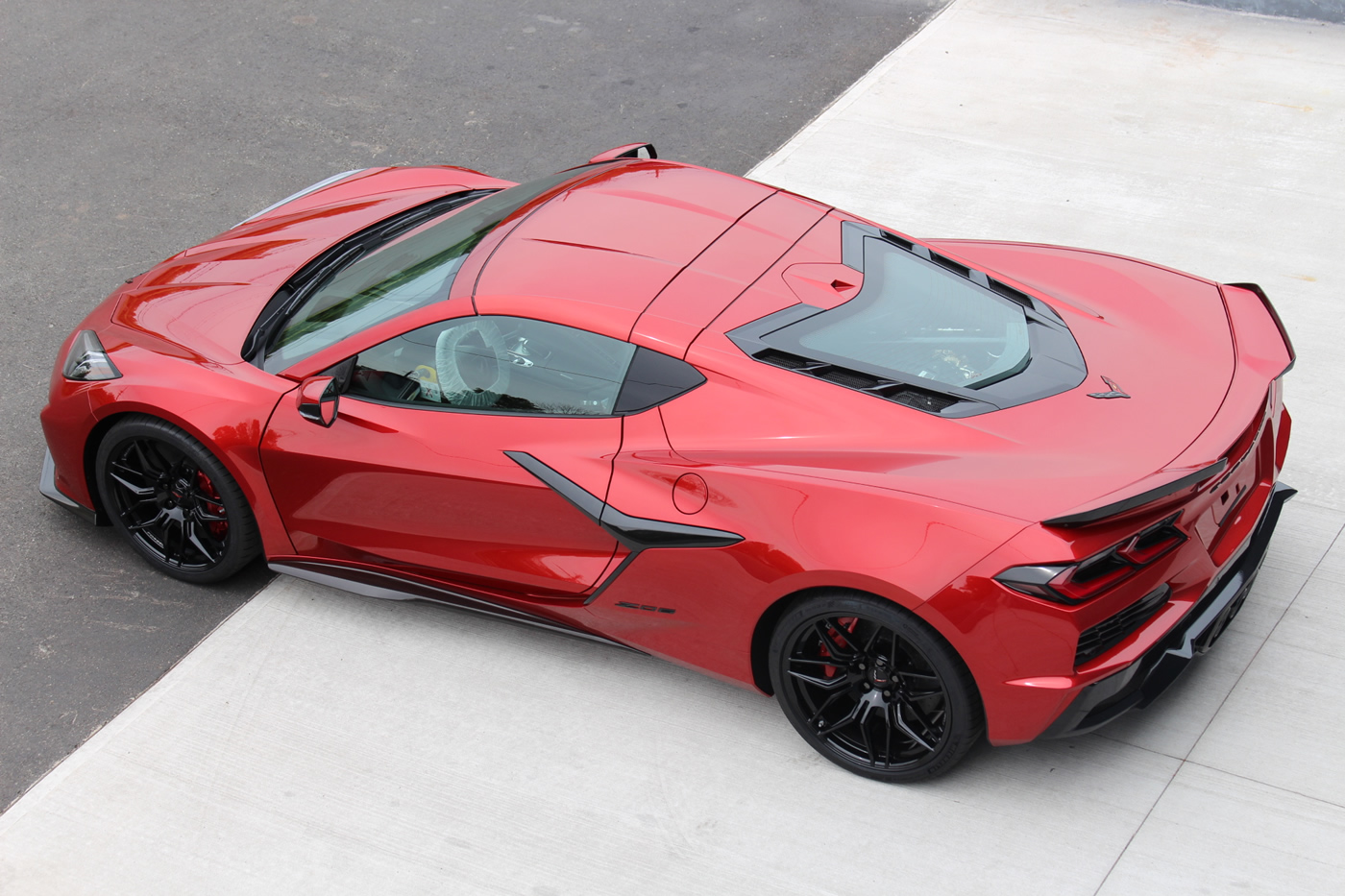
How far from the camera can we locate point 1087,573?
3.25 meters

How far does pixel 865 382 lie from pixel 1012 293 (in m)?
0.94

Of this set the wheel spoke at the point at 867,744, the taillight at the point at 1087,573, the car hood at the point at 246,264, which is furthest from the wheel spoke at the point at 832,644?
the car hood at the point at 246,264

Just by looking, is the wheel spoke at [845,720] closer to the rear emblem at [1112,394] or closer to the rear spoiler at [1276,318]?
the rear emblem at [1112,394]

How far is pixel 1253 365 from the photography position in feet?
12.7

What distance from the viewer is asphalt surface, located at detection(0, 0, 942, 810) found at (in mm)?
5137

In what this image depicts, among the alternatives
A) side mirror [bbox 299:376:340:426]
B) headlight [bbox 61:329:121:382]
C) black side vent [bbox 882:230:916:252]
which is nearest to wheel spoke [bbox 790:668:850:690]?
black side vent [bbox 882:230:916:252]

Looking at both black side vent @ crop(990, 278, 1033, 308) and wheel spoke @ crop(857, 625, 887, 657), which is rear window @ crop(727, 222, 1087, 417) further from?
wheel spoke @ crop(857, 625, 887, 657)

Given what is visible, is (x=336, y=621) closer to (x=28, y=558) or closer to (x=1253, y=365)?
(x=28, y=558)

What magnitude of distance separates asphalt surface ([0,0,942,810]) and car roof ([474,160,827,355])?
1781 mm

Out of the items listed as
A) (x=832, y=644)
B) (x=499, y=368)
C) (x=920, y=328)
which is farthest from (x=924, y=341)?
(x=499, y=368)

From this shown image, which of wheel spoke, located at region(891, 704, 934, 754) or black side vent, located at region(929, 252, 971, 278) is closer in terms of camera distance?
wheel spoke, located at region(891, 704, 934, 754)

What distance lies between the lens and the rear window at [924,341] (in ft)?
12.0

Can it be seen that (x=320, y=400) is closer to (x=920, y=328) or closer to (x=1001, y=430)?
(x=920, y=328)

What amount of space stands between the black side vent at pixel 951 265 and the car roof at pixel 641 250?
0.43 m
